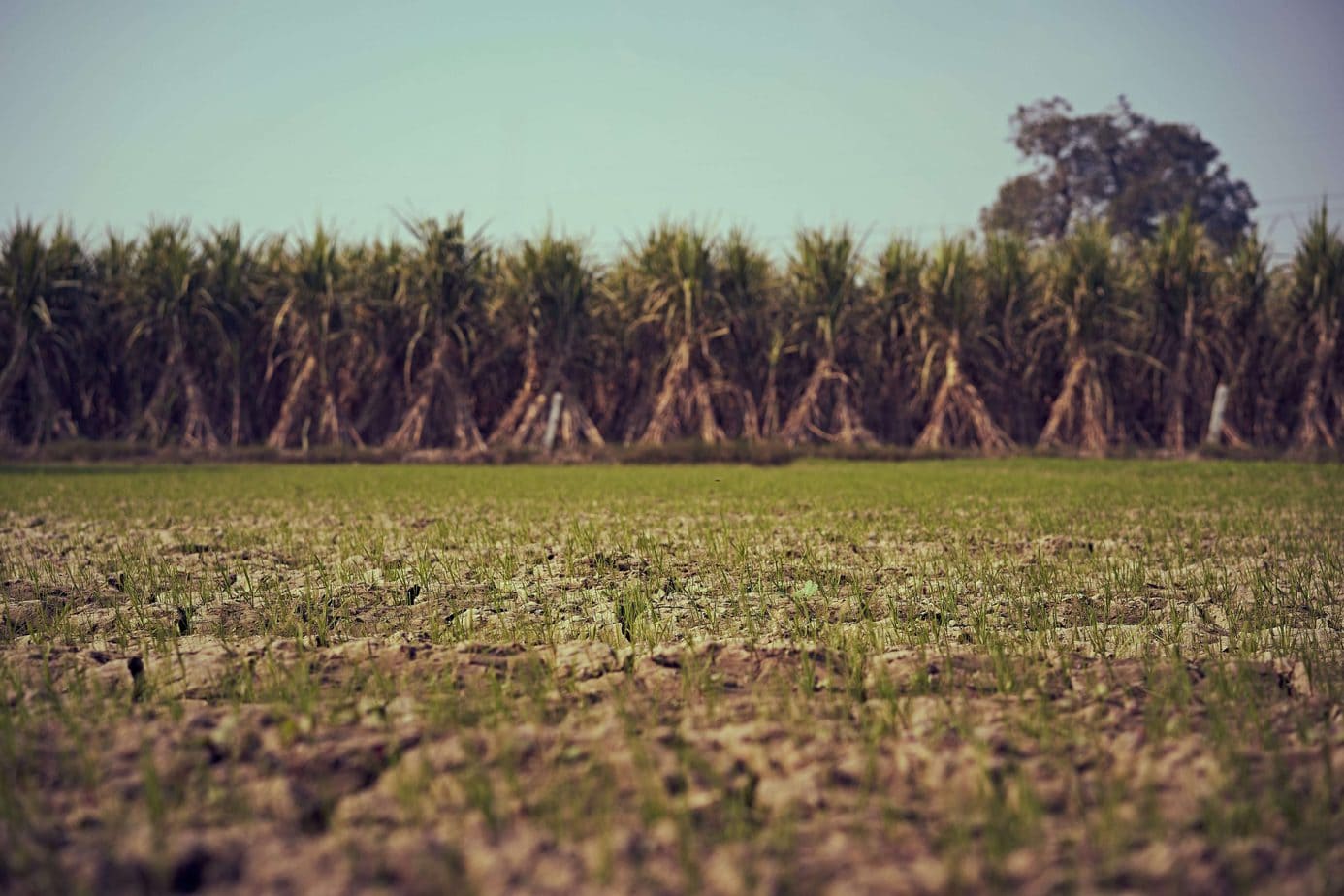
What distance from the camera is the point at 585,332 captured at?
15656mm

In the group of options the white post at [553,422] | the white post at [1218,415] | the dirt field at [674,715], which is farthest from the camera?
the white post at [1218,415]

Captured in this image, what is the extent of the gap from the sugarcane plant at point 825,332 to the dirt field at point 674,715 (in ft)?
32.5

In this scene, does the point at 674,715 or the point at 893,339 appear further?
the point at 893,339

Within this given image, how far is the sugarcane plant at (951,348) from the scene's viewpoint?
15025 millimetres

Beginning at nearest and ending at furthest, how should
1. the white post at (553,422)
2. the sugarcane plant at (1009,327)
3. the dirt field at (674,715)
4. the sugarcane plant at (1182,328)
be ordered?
the dirt field at (674,715) → the white post at (553,422) → the sugarcane plant at (1182,328) → the sugarcane plant at (1009,327)

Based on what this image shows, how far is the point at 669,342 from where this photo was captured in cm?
1538

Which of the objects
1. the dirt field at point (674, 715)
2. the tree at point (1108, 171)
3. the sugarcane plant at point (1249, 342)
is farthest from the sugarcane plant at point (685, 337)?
the tree at point (1108, 171)

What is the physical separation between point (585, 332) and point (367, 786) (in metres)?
14.0

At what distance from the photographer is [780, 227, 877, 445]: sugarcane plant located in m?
15.0

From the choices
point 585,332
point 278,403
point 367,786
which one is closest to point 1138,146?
point 585,332

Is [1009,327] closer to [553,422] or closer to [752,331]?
[752,331]

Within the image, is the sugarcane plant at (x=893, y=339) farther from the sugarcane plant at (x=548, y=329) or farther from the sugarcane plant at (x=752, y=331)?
the sugarcane plant at (x=548, y=329)

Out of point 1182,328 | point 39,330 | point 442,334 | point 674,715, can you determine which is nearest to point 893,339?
A: point 1182,328

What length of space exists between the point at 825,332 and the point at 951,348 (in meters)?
1.80
